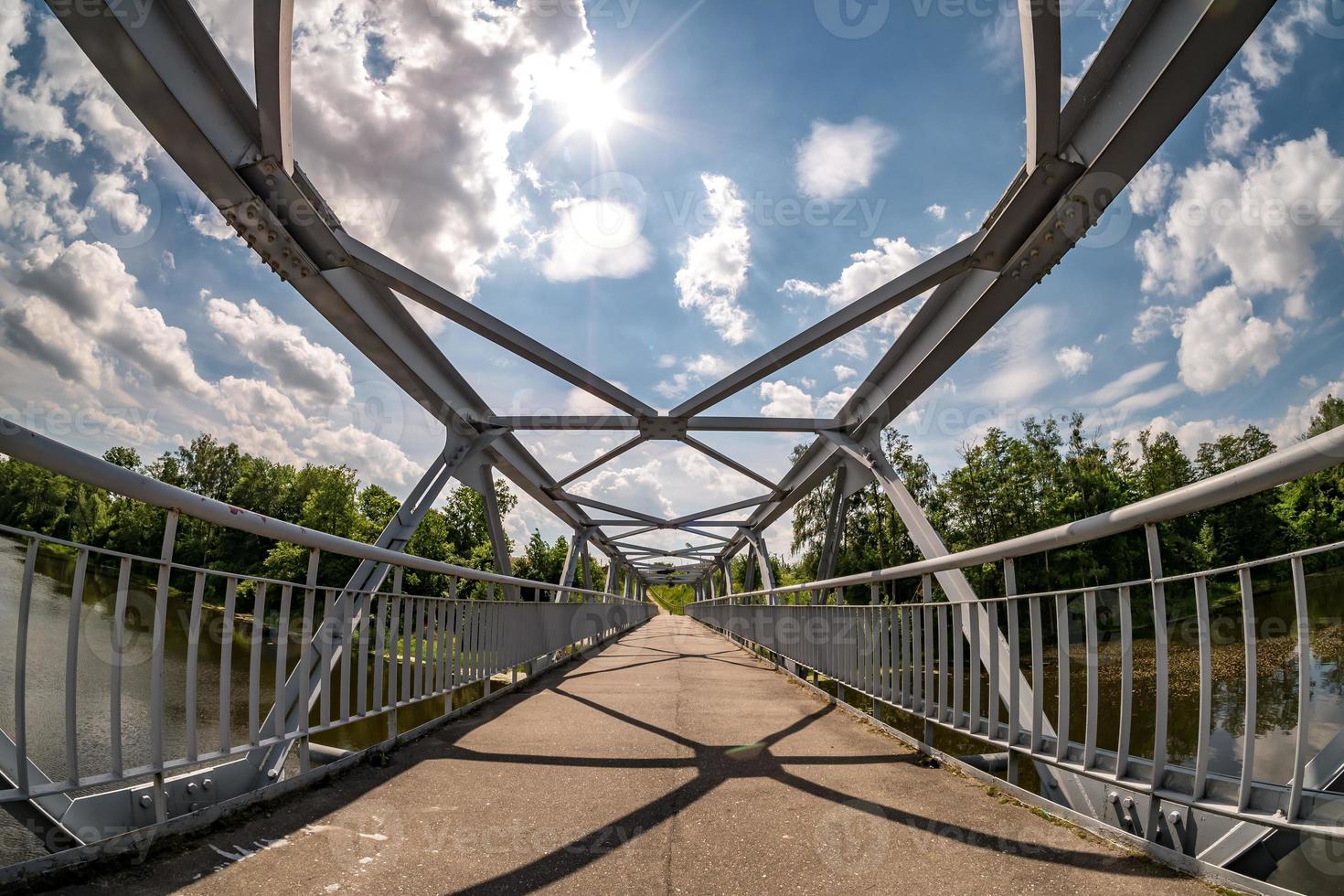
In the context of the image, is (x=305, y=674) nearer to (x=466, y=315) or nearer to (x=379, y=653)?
(x=379, y=653)

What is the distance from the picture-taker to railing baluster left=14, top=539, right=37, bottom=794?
1792mm

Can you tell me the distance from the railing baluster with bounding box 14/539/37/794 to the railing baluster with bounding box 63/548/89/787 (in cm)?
5

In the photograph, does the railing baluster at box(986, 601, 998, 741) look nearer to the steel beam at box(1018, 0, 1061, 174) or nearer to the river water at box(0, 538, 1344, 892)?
the river water at box(0, 538, 1344, 892)

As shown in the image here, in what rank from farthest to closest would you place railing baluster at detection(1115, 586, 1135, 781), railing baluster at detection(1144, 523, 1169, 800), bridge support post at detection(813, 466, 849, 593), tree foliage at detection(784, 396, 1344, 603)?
tree foliage at detection(784, 396, 1344, 603), bridge support post at detection(813, 466, 849, 593), railing baluster at detection(1115, 586, 1135, 781), railing baluster at detection(1144, 523, 1169, 800)

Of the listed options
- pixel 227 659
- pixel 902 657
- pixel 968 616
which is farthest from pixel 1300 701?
pixel 227 659

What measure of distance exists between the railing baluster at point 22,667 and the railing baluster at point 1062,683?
10.2 ft

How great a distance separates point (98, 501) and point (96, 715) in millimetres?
23490

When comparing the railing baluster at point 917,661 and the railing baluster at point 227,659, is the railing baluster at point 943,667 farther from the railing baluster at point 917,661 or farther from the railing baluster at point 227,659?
the railing baluster at point 227,659

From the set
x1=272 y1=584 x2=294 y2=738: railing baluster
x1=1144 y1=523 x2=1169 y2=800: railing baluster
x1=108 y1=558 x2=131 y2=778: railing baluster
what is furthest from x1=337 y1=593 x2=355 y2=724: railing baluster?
x1=1144 y1=523 x2=1169 y2=800: railing baluster

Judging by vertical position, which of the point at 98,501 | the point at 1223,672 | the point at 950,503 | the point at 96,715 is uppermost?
the point at 950,503

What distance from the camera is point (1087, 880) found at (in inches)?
80.0

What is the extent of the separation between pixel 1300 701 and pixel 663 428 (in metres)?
8.46

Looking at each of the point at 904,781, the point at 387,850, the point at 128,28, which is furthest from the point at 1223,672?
the point at 128,28

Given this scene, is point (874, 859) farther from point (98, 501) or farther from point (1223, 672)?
point (98, 501)
